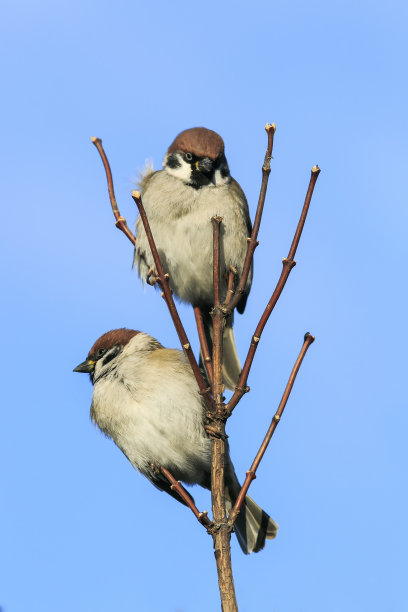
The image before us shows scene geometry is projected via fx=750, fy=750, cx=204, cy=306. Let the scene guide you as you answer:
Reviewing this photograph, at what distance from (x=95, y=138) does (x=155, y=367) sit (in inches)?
52.5

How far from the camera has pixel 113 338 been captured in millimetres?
4309

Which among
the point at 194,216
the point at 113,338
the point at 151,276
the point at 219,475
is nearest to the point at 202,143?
the point at 194,216

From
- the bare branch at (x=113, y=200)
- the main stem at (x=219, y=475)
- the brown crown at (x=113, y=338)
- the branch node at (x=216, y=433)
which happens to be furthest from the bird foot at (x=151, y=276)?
the branch node at (x=216, y=433)

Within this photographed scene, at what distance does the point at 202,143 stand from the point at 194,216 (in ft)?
1.47

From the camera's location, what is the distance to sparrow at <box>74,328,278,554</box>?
3844mm

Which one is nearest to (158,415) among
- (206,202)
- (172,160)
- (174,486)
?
(174,486)

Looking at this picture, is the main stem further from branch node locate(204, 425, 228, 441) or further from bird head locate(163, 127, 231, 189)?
bird head locate(163, 127, 231, 189)

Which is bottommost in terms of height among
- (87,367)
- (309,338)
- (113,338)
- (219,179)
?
(309,338)

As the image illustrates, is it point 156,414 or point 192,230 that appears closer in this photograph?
point 156,414

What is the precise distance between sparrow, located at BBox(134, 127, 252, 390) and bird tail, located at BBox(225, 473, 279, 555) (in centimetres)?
72

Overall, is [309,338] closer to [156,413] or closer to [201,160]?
[156,413]

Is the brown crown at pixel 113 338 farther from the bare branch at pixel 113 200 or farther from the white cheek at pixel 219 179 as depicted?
the bare branch at pixel 113 200

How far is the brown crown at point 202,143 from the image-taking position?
14.1 feet

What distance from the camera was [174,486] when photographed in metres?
3.06
